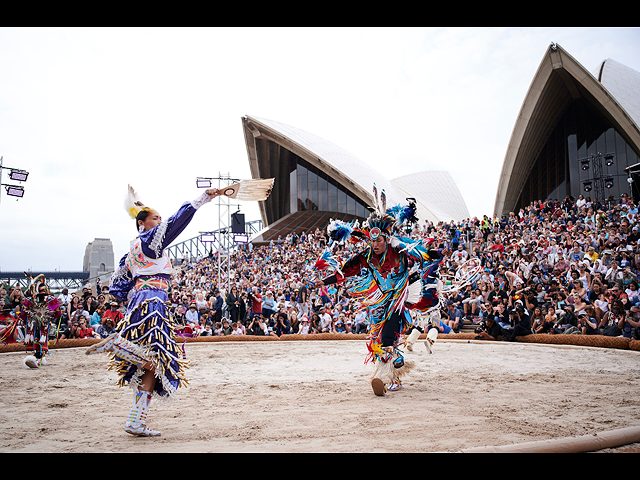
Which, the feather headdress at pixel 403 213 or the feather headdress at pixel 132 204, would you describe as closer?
the feather headdress at pixel 132 204

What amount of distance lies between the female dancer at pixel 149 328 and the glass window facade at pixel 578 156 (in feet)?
96.9

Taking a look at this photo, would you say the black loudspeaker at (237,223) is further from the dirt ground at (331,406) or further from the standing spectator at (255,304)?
the dirt ground at (331,406)

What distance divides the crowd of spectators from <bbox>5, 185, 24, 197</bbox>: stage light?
500 centimetres

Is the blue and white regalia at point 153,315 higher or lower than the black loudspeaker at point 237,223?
lower

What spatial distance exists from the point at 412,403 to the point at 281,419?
1475 millimetres

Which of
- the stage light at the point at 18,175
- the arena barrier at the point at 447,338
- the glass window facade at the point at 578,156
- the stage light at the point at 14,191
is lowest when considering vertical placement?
the arena barrier at the point at 447,338

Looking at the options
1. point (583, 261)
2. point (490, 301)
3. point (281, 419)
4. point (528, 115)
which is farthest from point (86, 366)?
point (528, 115)

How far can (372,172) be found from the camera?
136ft

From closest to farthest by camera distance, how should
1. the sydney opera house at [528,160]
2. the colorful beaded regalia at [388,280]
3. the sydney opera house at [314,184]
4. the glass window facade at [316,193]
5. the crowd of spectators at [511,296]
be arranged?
the colorful beaded regalia at [388,280], the crowd of spectators at [511,296], the sydney opera house at [528,160], the sydney opera house at [314,184], the glass window facade at [316,193]

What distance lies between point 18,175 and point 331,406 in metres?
20.5

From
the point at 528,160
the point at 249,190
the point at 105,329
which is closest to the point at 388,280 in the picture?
the point at 249,190

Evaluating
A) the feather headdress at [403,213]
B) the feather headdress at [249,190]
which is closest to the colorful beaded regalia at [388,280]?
the feather headdress at [403,213]

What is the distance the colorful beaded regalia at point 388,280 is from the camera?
18.5 feet
